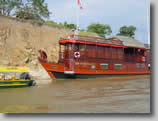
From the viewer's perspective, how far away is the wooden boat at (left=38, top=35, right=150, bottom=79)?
1408 centimetres

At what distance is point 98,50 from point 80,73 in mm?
3111

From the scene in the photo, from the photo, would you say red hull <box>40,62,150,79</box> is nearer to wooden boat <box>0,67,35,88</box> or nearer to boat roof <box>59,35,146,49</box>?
boat roof <box>59,35,146,49</box>

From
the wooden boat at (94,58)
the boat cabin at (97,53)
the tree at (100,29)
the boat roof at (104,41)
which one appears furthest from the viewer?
the tree at (100,29)

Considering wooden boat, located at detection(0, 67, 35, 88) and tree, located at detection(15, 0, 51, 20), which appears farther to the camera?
tree, located at detection(15, 0, 51, 20)

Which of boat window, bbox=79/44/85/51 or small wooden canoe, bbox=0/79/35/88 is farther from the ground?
boat window, bbox=79/44/85/51

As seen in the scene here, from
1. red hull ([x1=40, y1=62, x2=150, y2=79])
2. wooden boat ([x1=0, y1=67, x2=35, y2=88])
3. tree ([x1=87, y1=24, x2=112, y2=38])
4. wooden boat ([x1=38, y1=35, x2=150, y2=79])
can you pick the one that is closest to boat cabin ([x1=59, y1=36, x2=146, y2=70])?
wooden boat ([x1=38, y1=35, x2=150, y2=79])

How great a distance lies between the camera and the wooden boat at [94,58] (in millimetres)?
14078

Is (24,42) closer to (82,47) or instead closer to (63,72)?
(63,72)

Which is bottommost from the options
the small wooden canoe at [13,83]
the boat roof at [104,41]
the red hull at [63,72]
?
the small wooden canoe at [13,83]

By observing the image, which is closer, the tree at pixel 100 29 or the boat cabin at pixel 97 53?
the boat cabin at pixel 97 53

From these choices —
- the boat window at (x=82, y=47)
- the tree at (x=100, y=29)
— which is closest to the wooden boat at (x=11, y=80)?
the boat window at (x=82, y=47)

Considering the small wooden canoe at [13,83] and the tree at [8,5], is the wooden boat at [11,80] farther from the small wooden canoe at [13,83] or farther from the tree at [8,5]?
the tree at [8,5]

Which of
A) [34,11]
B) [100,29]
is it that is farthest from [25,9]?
[100,29]

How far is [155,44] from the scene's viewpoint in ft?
18.3
